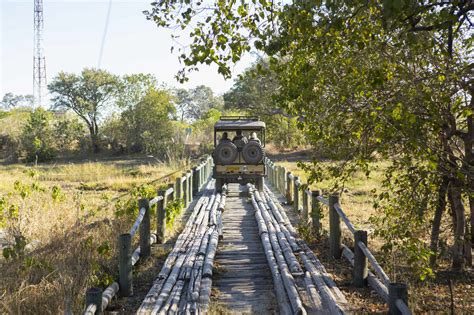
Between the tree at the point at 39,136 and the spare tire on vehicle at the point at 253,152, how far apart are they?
99.7 ft

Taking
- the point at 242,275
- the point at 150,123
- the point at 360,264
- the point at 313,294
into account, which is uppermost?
the point at 150,123

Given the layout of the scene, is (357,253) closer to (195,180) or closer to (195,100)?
(195,180)

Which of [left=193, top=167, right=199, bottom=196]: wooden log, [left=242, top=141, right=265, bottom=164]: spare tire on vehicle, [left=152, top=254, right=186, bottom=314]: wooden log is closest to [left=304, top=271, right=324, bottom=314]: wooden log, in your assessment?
[left=152, top=254, right=186, bottom=314]: wooden log

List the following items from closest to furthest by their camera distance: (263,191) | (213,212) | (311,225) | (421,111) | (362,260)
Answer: (362,260) < (421,111) < (311,225) < (213,212) < (263,191)

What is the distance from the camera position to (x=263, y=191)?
16656mm

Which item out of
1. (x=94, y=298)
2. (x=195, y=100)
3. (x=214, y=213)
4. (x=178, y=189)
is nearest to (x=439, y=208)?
(x=214, y=213)

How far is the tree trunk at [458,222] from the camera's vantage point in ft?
25.6

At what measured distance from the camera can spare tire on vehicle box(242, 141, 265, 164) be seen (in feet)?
53.2

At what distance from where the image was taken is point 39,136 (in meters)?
44.1

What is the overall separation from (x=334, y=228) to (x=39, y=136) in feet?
131

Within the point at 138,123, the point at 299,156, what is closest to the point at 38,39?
the point at 138,123

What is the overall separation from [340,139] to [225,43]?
7.12 feet

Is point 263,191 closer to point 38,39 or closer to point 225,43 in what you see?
point 225,43

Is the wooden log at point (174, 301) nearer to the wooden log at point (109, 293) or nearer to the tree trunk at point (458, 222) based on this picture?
the wooden log at point (109, 293)
